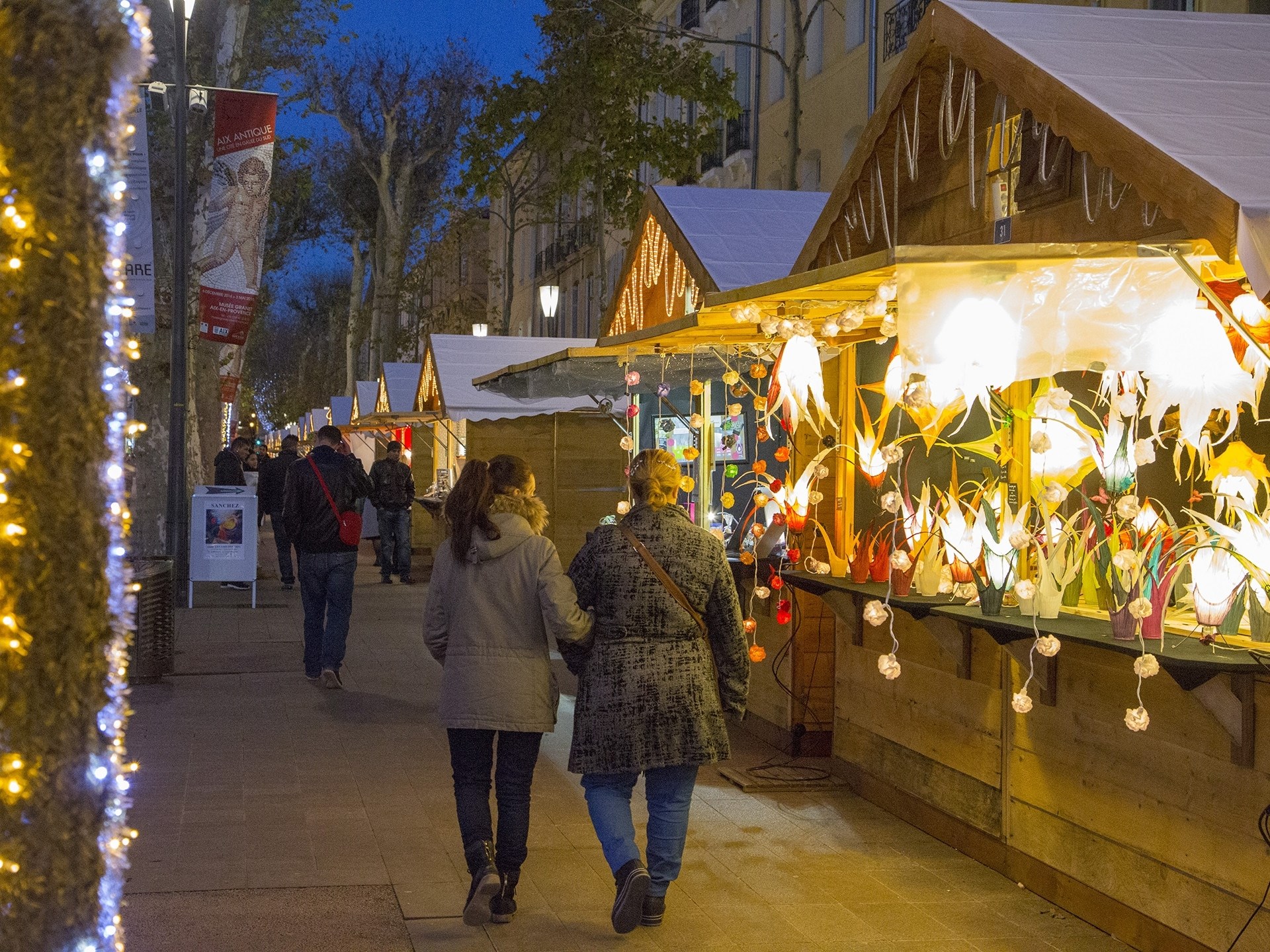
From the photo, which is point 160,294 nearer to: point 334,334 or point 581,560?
point 581,560

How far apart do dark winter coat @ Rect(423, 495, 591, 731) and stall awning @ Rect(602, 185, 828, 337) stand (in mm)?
4775

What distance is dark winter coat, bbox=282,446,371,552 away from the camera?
38.1 feet

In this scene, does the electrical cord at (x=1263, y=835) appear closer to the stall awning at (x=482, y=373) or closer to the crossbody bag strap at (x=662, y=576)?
the crossbody bag strap at (x=662, y=576)

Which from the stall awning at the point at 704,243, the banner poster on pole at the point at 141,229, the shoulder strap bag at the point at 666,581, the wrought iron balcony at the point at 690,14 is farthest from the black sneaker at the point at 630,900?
the wrought iron balcony at the point at 690,14

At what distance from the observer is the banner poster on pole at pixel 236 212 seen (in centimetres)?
1636

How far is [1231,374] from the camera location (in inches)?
212

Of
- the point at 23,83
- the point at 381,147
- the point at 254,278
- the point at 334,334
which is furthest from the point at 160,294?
the point at 334,334

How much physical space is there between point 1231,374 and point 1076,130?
→ 41.2 inches

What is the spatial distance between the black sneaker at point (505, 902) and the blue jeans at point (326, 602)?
5817mm

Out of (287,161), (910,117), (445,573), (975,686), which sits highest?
(287,161)

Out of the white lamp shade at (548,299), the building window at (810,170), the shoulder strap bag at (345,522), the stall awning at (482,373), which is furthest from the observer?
the building window at (810,170)

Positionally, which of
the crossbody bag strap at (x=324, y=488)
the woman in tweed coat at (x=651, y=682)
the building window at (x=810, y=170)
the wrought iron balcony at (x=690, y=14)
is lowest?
the woman in tweed coat at (x=651, y=682)

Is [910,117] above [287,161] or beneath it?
beneath

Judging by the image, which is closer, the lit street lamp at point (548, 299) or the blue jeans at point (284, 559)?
the blue jeans at point (284, 559)
